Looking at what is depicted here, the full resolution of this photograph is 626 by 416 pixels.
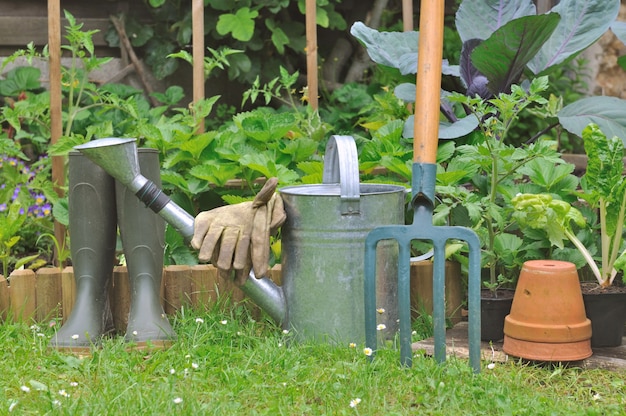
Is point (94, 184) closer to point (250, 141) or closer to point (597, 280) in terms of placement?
point (250, 141)

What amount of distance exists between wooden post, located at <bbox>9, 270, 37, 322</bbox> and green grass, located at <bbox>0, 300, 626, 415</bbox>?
177 mm

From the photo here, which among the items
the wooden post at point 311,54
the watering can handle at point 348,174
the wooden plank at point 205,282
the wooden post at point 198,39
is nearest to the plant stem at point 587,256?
the watering can handle at point 348,174

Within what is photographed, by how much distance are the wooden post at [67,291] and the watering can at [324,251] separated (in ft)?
1.39

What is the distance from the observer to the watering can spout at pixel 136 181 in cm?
199

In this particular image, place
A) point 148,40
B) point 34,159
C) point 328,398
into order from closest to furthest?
point 328,398, point 34,159, point 148,40

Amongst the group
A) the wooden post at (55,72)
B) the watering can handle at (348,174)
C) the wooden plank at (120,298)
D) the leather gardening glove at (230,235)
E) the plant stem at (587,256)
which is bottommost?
the wooden plank at (120,298)

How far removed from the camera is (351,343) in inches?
81.1

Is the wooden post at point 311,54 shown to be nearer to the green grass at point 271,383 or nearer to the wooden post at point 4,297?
the green grass at point 271,383

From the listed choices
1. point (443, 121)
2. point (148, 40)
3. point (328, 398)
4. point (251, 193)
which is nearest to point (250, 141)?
point (251, 193)

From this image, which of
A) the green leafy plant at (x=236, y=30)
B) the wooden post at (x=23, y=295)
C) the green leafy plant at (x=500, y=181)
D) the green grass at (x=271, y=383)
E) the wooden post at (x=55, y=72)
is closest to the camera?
the green grass at (x=271, y=383)

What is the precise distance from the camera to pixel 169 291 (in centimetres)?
236

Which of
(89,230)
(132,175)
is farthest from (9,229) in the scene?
(132,175)

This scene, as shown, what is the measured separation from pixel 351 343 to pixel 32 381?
0.73 m

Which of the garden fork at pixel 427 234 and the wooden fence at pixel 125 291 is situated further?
the wooden fence at pixel 125 291
